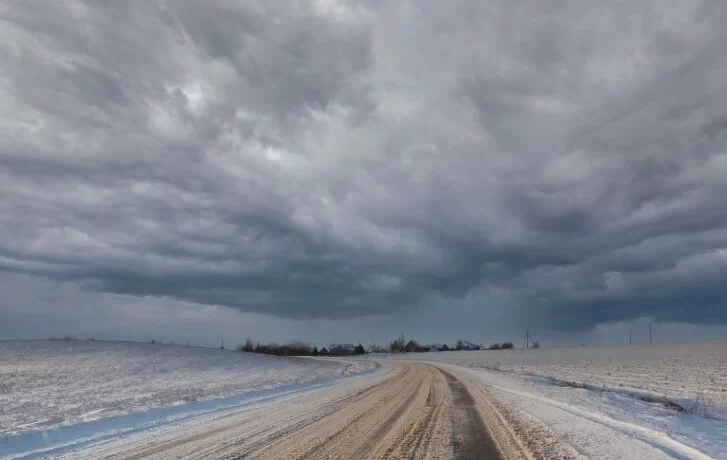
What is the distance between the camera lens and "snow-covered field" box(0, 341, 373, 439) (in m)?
17.4

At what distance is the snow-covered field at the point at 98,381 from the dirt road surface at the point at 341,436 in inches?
196

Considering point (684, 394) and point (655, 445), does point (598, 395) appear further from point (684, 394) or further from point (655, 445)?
point (655, 445)

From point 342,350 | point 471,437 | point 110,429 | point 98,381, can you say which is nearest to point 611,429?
point 471,437

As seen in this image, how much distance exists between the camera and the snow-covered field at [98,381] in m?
17.4

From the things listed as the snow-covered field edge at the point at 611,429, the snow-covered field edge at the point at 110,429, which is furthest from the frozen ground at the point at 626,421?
the snow-covered field edge at the point at 110,429

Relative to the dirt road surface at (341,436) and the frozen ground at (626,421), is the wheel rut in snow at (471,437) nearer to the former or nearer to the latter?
the dirt road surface at (341,436)

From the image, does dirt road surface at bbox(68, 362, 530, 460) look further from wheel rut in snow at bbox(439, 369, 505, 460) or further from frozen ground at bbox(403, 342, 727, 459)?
frozen ground at bbox(403, 342, 727, 459)

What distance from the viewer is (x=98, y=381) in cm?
2706

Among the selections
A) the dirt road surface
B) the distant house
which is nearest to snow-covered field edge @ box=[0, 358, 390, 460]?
the dirt road surface

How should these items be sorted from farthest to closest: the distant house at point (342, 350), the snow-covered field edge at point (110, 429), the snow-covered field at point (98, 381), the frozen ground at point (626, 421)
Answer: the distant house at point (342, 350) → the snow-covered field at point (98, 381) → the snow-covered field edge at point (110, 429) → the frozen ground at point (626, 421)

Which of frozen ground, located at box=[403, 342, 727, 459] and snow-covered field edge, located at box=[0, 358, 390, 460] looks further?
snow-covered field edge, located at box=[0, 358, 390, 460]

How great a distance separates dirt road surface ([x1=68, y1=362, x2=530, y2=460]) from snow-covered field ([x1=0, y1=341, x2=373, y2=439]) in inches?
196

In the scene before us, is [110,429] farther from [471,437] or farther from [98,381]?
[98,381]

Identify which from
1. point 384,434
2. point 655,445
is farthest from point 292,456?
point 655,445
